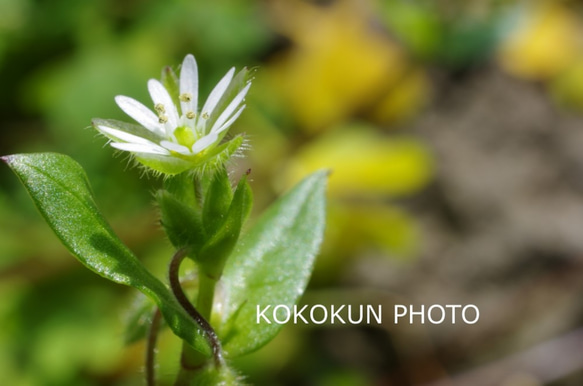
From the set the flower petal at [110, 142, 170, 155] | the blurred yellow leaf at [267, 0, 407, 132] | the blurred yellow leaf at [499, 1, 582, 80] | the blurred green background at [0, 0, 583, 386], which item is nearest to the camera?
the flower petal at [110, 142, 170, 155]

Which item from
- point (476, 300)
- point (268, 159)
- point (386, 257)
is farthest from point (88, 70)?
point (476, 300)

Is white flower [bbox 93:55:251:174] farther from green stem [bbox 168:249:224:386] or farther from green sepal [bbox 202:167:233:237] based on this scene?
Answer: green stem [bbox 168:249:224:386]

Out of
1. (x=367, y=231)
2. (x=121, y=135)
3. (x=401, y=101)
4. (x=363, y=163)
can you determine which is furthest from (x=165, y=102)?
(x=401, y=101)

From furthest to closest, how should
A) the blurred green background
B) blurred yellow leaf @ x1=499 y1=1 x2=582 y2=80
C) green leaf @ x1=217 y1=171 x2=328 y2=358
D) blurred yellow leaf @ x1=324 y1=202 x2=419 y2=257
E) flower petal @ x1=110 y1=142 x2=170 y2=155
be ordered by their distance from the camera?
1. blurred yellow leaf @ x1=499 y1=1 x2=582 y2=80
2. blurred yellow leaf @ x1=324 y1=202 x2=419 y2=257
3. the blurred green background
4. green leaf @ x1=217 y1=171 x2=328 y2=358
5. flower petal @ x1=110 y1=142 x2=170 y2=155

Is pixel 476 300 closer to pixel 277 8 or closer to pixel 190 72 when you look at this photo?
pixel 277 8

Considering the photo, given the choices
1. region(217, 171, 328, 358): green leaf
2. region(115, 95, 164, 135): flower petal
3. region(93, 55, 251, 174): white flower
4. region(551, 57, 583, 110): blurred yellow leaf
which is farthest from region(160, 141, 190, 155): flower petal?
region(551, 57, 583, 110): blurred yellow leaf

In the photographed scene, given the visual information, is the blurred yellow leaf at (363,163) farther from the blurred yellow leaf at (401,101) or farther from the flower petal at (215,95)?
the flower petal at (215,95)

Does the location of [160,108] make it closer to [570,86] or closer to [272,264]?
[272,264]
